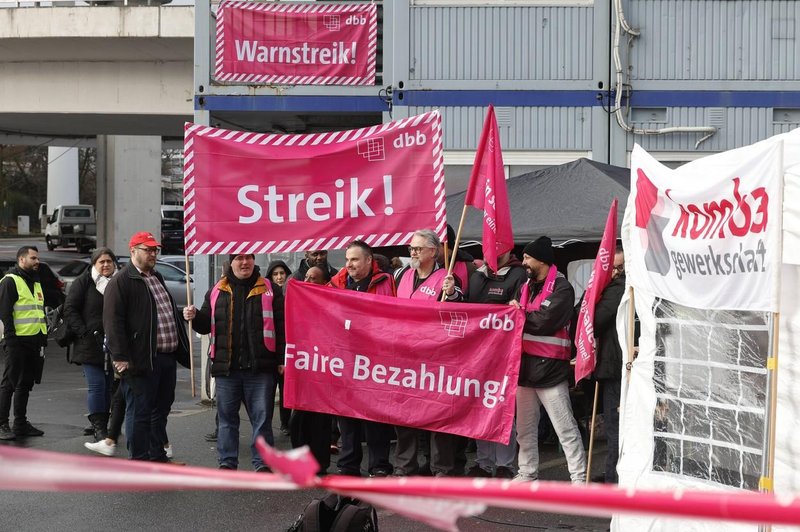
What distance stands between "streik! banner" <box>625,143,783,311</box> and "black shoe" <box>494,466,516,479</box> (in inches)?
106

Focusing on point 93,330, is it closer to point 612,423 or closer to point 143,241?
point 143,241

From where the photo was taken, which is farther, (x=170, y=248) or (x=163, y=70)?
(x=170, y=248)

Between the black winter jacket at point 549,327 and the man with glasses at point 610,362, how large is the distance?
24cm

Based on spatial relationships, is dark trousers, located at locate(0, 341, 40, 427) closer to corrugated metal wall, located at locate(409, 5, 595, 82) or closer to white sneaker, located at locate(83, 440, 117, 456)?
white sneaker, located at locate(83, 440, 117, 456)

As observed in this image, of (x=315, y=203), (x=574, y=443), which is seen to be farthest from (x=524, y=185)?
(x=574, y=443)

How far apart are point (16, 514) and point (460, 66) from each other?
8.53m

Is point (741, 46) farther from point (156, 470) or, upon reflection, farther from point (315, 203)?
point (156, 470)

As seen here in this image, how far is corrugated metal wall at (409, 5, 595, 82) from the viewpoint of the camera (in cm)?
1397

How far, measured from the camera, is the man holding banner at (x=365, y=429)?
29.5 feet

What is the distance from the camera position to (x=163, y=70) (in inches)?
854

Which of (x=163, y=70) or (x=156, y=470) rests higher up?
(x=163, y=70)

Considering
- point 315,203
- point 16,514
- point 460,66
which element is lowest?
point 16,514

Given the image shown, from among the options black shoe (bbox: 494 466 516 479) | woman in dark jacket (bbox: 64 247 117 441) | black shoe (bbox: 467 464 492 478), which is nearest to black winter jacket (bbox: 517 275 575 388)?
black shoe (bbox: 494 466 516 479)

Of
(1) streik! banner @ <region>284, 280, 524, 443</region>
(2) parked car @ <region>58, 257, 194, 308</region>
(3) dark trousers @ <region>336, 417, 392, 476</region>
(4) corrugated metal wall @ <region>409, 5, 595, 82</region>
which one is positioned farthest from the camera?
(2) parked car @ <region>58, 257, 194, 308</region>
